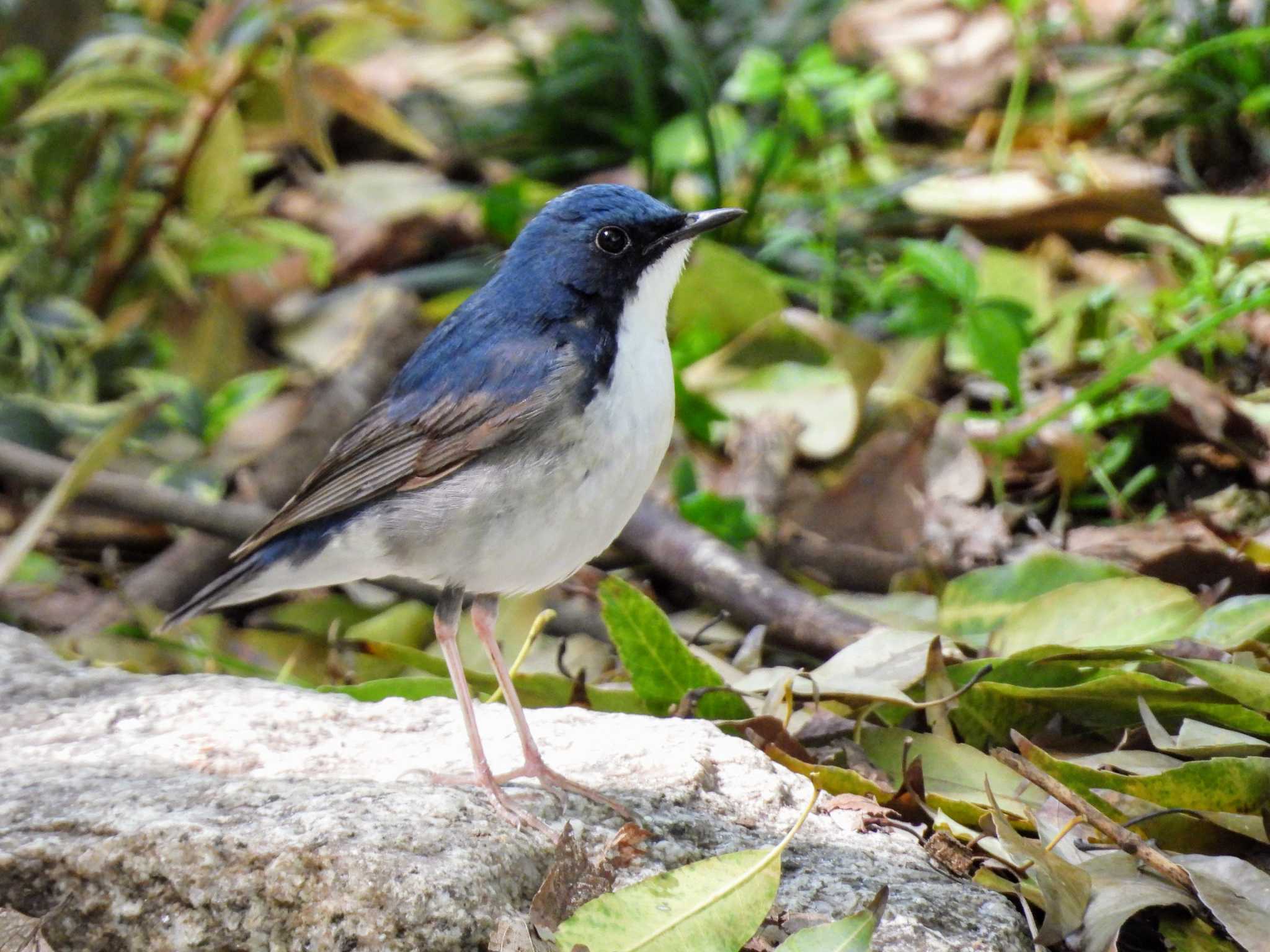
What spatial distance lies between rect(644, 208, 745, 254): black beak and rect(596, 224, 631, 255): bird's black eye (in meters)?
0.06

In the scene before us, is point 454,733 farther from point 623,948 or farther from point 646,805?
point 623,948

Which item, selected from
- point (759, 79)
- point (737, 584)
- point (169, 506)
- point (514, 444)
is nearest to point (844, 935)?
point (514, 444)

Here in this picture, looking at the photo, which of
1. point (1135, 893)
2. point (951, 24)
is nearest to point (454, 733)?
point (1135, 893)

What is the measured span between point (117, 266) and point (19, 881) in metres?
4.47

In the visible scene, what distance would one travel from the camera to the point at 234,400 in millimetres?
6051

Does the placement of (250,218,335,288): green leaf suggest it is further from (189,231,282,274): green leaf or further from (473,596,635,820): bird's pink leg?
(473,596,635,820): bird's pink leg

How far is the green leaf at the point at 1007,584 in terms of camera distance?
13.8 feet

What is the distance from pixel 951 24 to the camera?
326 inches

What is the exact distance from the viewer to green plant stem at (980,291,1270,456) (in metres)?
4.48

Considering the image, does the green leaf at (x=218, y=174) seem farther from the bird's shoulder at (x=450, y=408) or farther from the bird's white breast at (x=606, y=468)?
the bird's white breast at (x=606, y=468)

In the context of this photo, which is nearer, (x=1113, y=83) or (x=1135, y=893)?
(x=1135, y=893)

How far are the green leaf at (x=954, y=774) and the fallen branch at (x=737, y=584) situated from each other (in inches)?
20.2

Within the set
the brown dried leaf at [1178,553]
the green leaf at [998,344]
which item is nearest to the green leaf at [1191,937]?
the brown dried leaf at [1178,553]

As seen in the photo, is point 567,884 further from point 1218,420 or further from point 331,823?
point 1218,420
